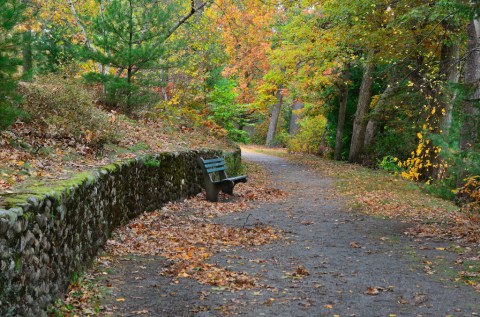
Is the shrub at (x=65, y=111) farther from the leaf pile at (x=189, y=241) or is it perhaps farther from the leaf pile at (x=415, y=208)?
the leaf pile at (x=415, y=208)

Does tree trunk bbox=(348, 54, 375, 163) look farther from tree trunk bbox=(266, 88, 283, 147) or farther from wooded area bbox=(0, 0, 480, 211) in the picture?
tree trunk bbox=(266, 88, 283, 147)

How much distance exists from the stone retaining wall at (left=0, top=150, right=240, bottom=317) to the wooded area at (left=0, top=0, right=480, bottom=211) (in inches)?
51.0

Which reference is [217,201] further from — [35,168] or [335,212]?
[35,168]

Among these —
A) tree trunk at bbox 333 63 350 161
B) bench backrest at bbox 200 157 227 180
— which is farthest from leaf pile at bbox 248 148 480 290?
tree trunk at bbox 333 63 350 161

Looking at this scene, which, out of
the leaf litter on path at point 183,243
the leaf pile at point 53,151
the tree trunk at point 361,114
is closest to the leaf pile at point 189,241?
the leaf litter on path at point 183,243

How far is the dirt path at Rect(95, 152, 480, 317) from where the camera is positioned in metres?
4.88

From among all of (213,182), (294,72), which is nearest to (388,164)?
(294,72)

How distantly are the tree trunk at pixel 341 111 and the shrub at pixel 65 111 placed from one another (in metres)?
14.6

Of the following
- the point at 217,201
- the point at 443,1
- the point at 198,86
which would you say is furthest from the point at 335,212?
the point at 198,86

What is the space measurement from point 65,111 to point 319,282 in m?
5.56

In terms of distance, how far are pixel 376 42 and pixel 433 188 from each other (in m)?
4.63

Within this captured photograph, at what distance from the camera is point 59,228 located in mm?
4789

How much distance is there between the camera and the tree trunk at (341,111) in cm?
2256

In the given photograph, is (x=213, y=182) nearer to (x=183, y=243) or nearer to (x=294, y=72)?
(x=183, y=243)
